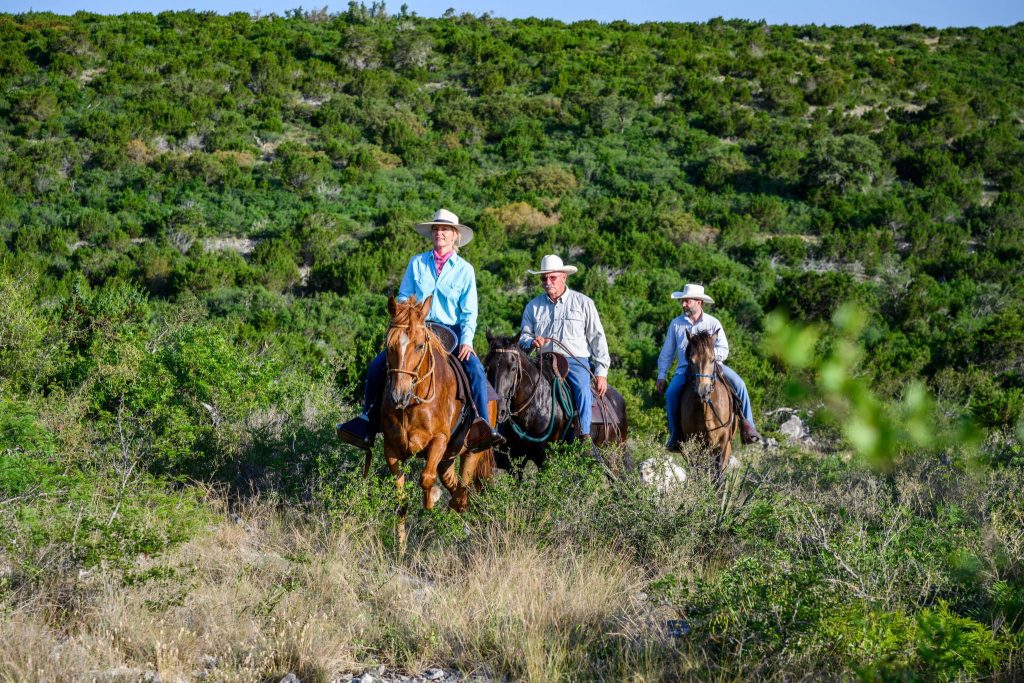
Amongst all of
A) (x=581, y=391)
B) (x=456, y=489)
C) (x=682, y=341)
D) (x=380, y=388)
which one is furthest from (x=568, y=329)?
(x=380, y=388)

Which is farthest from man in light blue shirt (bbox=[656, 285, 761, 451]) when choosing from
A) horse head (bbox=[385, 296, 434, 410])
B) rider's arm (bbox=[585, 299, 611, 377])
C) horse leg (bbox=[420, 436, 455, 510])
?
horse head (bbox=[385, 296, 434, 410])

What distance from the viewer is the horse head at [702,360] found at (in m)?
8.30

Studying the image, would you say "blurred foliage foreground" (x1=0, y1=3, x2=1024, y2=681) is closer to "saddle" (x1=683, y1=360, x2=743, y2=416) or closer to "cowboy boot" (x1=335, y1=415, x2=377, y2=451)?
"cowboy boot" (x1=335, y1=415, x2=377, y2=451)

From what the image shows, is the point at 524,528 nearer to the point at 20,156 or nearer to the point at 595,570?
the point at 595,570

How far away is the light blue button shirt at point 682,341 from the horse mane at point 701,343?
0.20 metres

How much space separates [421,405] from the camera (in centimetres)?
631

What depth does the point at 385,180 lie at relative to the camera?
91.9 feet

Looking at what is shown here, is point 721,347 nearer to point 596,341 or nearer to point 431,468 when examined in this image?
point 596,341

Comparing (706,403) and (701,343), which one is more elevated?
(701,343)

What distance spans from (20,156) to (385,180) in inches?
455

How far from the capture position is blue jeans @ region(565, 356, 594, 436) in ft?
25.2

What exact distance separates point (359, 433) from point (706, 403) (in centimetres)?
381

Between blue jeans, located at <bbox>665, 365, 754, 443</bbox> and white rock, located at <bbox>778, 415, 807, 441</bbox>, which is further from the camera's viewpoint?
white rock, located at <bbox>778, 415, 807, 441</bbox>

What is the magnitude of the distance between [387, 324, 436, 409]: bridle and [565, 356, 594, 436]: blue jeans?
1811 millimetres
